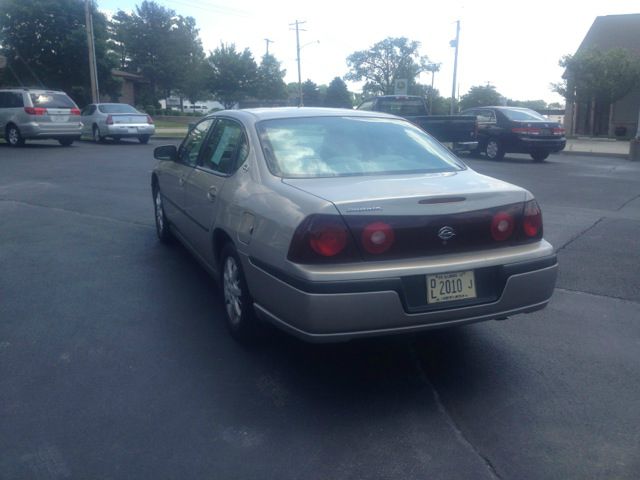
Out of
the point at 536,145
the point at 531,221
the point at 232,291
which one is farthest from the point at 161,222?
the point at 536,145

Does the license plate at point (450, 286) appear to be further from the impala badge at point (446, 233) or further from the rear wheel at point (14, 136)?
the rear wheel at point (14, 136)

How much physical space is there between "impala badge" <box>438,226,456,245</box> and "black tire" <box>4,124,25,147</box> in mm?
19623

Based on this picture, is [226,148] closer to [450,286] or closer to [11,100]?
[450,286]

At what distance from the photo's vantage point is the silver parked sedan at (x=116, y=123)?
23219mm

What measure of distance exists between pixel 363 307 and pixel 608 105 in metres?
39.5

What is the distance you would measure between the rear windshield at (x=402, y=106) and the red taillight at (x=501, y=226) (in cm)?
1657

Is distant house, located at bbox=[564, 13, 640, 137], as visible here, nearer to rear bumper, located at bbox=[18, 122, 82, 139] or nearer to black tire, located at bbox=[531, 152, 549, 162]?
black tire, located at bbox=[531, 152, 549, 162]

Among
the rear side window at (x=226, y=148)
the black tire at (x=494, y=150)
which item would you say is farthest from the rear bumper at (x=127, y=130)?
the rear side window at (x=226, y=148)

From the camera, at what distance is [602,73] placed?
117 ft

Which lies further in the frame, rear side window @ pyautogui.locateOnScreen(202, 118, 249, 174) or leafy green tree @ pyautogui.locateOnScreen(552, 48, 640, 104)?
leafy green tree @ pyautogui.locateOnScreen(552, 48, 640, 104)

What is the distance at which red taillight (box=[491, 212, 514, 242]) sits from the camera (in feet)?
13.0

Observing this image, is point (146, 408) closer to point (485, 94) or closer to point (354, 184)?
point (354, 184)

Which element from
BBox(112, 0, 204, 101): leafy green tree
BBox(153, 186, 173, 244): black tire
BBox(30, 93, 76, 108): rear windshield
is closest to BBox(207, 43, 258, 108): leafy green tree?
BBox(112, 0, 204, 101): leafy green tree

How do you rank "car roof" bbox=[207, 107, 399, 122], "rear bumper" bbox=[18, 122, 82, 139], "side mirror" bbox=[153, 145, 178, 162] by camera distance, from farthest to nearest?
"rear bumper" bbox=[18, 122, 82, 139], "side mirror" bbox=[153, 145, 178, 162], "car roof" bbox=[207, 107, 399, 122]
